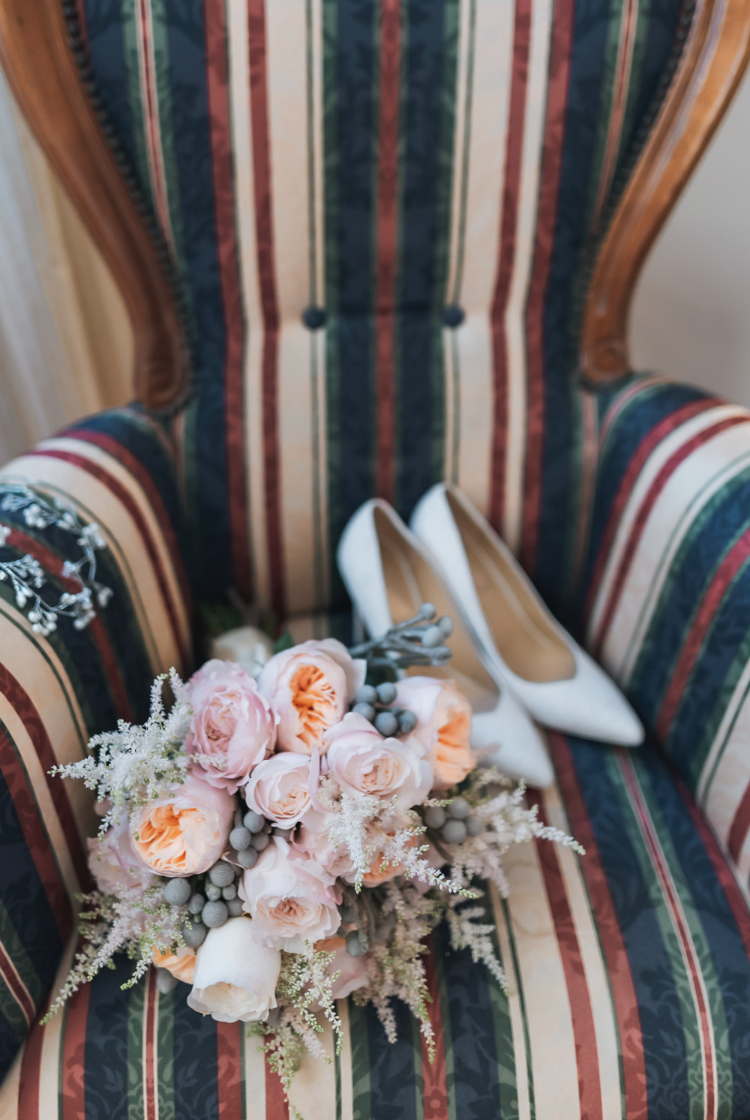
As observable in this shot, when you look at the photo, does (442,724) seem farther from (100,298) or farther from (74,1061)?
(100,298)

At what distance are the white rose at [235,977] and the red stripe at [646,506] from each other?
20.3 inches

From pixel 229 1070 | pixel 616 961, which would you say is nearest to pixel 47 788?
pixel 229 1070

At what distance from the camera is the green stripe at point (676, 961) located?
53cm

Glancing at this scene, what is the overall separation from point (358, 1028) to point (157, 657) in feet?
1.18

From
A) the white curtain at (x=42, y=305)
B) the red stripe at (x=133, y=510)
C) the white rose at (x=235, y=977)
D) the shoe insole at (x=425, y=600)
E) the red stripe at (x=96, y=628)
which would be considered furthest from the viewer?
the white curtain at (x=42, y=305)

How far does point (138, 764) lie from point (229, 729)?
61 millimetres

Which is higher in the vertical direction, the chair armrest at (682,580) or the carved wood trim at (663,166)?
the carved wood trim at (663,166)

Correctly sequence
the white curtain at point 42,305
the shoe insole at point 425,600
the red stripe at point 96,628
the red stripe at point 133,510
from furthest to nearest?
1. the white curtain at point 42,305
2. the shoe insole at point 425,600
3. the red stripe at point 133,510
4. the red stripe at point 96,628

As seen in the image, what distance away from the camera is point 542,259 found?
818mm

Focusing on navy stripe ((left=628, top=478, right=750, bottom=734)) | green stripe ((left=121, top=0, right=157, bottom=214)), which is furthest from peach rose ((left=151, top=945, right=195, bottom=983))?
green stripe ((left=121, top=0, right=157, bottom=214))

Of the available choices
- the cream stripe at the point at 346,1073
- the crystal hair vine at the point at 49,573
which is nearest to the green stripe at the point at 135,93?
the crystal hair vine at the point at 49,573

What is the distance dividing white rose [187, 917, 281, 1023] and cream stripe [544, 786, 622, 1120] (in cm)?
24

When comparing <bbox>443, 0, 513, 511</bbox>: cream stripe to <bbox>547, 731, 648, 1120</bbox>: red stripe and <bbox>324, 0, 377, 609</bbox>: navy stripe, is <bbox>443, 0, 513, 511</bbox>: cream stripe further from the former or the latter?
<bbox>547, 731, 648, 1120</bbox>: red stripe

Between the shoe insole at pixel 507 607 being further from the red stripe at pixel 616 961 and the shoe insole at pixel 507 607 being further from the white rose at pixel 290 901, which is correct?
the white rose at pixel 290 901
